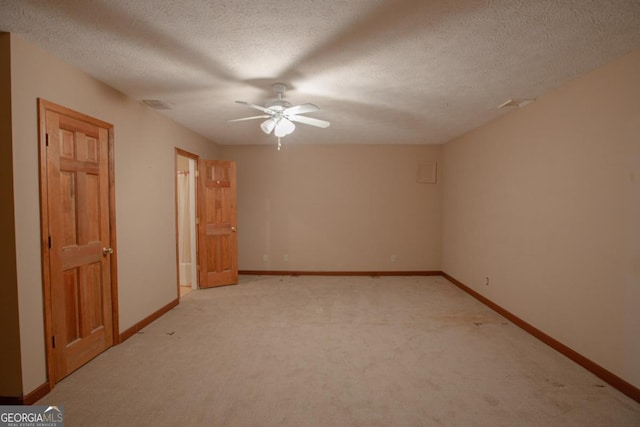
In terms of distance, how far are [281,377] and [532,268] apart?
9.43 feet

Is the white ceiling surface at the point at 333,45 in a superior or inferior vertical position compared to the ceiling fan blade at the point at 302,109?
superior

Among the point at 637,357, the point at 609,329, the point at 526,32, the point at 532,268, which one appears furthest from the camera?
the point at 532,268

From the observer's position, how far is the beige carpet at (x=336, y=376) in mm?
1952

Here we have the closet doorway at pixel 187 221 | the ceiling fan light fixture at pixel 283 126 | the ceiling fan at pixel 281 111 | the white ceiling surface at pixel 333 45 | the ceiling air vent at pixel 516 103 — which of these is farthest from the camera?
the closet doorway at pixel 187 221

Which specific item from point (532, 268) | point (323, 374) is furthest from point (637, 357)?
point (323, 374)

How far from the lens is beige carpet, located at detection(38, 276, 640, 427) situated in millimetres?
1952

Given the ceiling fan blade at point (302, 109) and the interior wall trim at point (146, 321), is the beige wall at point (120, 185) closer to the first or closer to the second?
the interior wall trim at point (146, 321)

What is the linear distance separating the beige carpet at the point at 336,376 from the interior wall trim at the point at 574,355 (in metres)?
0.06

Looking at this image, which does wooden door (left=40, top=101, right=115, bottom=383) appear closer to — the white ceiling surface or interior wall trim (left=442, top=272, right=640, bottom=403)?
the white ceiling surface

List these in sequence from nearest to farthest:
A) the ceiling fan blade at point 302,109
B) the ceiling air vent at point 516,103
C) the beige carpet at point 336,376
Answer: the beige carpet at point 336,376 → the ceiling fan blade at point 302,109 → the ceiling air vent at point 516,103

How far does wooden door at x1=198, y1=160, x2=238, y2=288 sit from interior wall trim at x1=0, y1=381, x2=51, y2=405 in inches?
107

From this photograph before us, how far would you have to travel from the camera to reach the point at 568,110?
2.74 metres

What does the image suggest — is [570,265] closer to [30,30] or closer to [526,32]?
[526,32]

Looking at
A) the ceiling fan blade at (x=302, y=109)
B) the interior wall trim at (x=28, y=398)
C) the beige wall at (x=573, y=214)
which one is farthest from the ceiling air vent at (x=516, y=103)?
the interior wall trim at (x=28, y=398)
